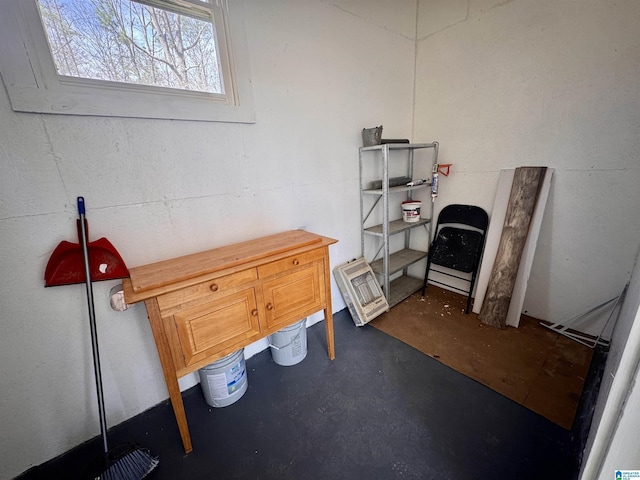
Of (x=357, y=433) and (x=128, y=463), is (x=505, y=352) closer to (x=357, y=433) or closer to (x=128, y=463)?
(x=357, y=433)

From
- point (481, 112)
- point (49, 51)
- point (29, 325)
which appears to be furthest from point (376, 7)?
point (29, 325)

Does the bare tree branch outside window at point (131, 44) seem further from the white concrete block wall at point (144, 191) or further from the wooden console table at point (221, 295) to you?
the wooden console table at point (221, 295)

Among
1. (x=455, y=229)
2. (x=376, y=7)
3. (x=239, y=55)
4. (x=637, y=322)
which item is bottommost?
(x=455, y=229)

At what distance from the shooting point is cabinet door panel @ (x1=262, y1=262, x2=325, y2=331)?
1459mm

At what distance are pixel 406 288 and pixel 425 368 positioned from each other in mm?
1062

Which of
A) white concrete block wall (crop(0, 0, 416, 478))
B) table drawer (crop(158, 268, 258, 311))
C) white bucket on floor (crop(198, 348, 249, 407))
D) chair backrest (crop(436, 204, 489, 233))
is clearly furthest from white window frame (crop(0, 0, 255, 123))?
chair backrest (crop(436, 204, 489, 233))

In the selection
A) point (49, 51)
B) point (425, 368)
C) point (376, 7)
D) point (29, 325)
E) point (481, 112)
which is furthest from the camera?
point (481, 112)

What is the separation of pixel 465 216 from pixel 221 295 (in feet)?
7.44

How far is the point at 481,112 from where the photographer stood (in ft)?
7.16

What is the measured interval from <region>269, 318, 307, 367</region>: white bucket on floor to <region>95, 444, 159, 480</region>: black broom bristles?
81 cm

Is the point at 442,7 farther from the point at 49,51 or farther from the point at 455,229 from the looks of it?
the point at 49,51

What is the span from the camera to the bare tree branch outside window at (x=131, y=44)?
3.68 ft

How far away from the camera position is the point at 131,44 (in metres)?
1.26

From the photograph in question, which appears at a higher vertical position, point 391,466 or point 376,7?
point 376,7
